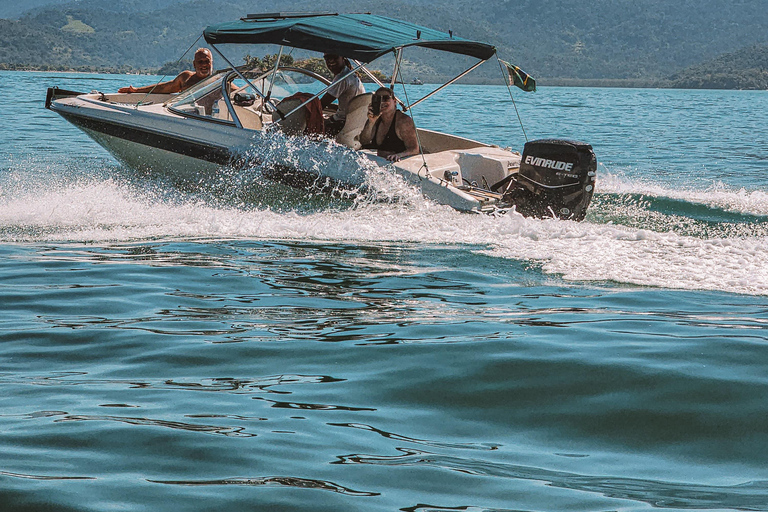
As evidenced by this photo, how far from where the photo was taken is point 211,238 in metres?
8.02

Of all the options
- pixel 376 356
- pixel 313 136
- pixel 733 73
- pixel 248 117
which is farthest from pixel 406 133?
pixel 733 73

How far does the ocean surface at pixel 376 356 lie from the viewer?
286cm

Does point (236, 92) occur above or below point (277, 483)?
above

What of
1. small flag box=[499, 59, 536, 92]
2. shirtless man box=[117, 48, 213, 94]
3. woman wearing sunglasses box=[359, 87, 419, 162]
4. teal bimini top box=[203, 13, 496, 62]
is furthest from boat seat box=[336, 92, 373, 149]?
shirtless man box=[117, 48, 213, 94]

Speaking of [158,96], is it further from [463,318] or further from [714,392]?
[714,392]

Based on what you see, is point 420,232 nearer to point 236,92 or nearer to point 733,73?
point 236,92

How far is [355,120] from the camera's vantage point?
30.8 ft

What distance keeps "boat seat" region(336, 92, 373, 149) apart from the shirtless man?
243 cm

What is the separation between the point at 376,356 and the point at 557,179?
404cm

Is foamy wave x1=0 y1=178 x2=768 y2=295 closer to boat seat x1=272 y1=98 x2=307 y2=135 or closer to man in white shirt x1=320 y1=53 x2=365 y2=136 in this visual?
boat seat x1=272 y1=98 x2=307 y2=135

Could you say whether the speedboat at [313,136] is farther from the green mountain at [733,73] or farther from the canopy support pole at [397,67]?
the green mountain at [733,73]

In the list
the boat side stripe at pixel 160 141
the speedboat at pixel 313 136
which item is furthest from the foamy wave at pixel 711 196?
the boat side stripe at pixel 160 141

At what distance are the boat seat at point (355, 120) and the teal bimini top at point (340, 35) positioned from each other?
728 mm

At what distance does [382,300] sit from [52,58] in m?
187
